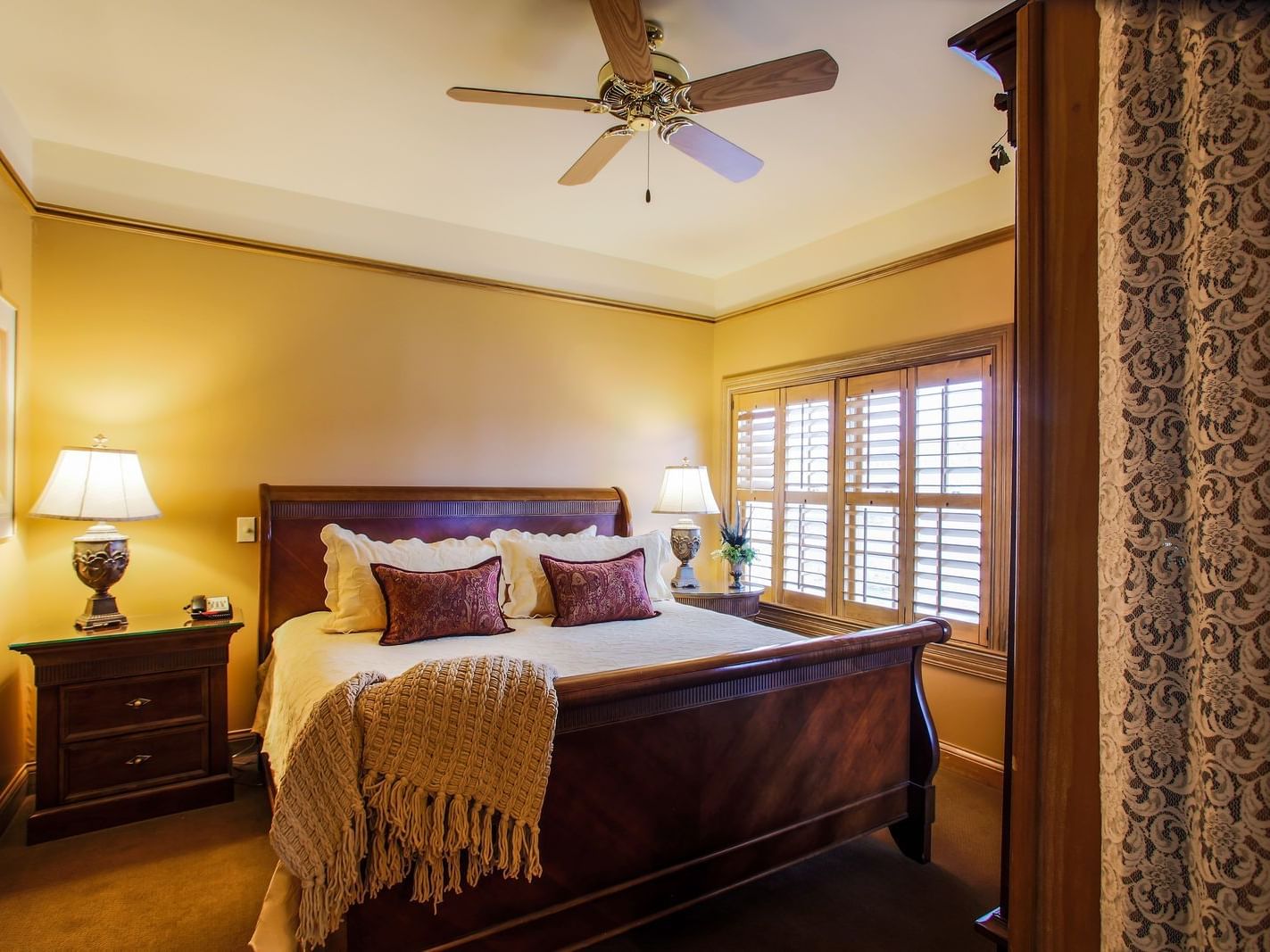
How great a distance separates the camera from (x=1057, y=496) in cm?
81

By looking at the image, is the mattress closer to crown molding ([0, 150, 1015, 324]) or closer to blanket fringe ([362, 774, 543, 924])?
blanket fringe ([362, 774, 543, 924])

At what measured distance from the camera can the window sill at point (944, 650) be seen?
10.0 feet

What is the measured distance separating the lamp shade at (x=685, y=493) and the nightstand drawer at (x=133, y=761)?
261 cm

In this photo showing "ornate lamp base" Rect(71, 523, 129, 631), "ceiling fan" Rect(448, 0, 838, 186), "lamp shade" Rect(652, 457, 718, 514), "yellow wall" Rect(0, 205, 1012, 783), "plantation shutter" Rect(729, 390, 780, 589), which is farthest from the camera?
"plantation shutter" Rect(729, 390, 780, 589)

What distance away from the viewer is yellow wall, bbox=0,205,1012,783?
9.54 feet

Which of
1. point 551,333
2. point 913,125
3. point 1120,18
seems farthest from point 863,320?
point 1120,18

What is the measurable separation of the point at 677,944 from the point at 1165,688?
179 centimetres

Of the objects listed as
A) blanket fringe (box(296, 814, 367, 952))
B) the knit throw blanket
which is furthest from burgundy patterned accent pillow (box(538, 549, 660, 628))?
blanket fringe (box(296, 814, 367, 952))

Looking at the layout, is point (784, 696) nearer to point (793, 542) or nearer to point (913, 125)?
point (793, 542)

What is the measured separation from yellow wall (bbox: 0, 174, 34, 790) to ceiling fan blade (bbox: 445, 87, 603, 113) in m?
1.97

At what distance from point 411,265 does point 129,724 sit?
8.52 ft

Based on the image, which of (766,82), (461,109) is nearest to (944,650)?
(766,82)

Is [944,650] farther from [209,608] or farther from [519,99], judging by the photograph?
[209,608]

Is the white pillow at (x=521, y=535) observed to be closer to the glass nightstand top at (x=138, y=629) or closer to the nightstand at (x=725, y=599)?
the nightstand at (x=725, y=599)
